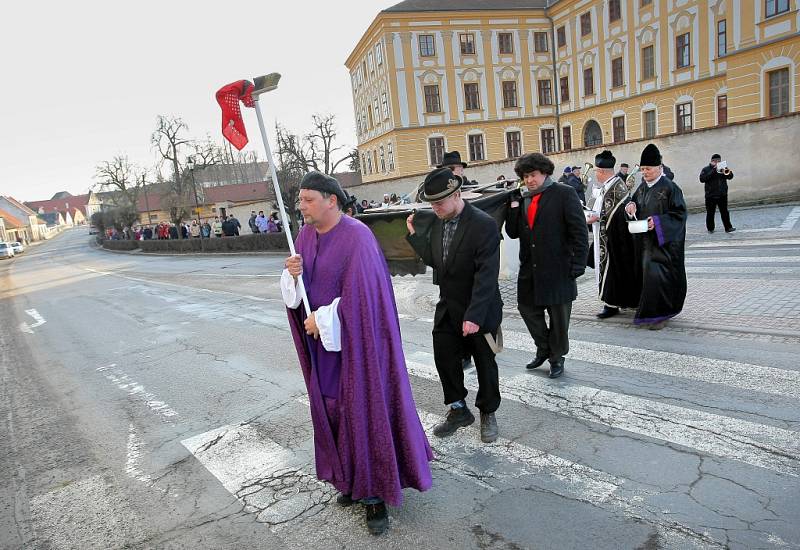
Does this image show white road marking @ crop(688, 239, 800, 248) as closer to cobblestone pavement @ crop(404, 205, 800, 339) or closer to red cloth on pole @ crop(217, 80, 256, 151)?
cobblestone pavement @ crop(404, 205, 800, 339)

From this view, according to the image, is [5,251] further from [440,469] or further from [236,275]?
[440,469]

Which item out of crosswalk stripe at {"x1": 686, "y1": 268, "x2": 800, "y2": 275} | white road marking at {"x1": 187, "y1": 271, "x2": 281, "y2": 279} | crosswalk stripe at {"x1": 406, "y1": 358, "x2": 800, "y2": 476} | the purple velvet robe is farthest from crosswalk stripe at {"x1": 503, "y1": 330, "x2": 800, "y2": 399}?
white road marking at {"x1": 187, "y1": 271, "x2": 281, "y2": 279}

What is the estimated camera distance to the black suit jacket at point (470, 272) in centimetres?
379

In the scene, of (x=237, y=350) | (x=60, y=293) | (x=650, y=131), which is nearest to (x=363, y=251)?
(x=237, y=350)

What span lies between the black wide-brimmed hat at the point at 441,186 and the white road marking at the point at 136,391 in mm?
3358

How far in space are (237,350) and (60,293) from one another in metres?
14.0

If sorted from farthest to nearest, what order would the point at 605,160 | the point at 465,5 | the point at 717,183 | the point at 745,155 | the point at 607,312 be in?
the point at 465,5
the point at 745,155
the point at 717,183
the point at 607,312
the point at 605,160

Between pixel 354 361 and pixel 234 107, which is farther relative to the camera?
pixel 234 107

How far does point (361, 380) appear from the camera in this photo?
118 inches

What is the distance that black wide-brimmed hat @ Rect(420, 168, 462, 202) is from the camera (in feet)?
12.5

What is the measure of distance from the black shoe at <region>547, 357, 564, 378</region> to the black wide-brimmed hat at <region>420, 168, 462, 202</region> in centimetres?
222

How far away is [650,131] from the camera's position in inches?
Answer: 1415

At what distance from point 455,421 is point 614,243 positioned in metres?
3.78

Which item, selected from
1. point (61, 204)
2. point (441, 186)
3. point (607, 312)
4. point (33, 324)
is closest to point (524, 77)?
point (33, 324)
